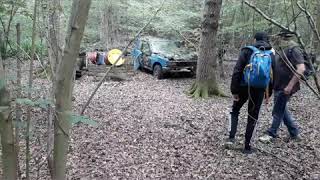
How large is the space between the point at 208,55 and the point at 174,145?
5.08 meters

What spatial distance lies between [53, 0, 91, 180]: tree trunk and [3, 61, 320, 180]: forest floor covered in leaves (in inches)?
55.7

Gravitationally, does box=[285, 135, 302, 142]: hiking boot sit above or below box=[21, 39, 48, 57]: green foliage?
below

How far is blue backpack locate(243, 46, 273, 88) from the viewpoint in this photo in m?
5.08

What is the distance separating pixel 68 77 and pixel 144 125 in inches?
219

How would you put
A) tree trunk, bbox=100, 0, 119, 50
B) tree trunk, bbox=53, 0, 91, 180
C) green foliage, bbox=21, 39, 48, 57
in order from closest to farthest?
1. tree trunk, bbox=53, 0, 91, 180
2. green foliage, bbox=21, 39, 48, 57
3. tree trunk, bbox=100, 0, 119, 50

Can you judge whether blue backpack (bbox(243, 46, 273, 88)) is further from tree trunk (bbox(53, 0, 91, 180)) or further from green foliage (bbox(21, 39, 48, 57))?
tree trunk (bbox(53, 0, 91, 180))

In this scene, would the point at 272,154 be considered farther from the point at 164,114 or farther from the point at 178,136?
the point at 164,114

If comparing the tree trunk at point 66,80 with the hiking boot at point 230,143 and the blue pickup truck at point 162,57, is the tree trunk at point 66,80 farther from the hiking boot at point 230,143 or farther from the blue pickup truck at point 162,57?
the blue pickup truck at point 162,57

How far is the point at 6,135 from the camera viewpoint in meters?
1.98

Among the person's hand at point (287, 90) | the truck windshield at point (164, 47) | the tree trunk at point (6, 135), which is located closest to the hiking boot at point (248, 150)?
the person's hand at point (287, 90)

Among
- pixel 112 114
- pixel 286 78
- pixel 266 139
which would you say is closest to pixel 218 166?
pixel 266 139

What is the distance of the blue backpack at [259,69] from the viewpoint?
5080 mm

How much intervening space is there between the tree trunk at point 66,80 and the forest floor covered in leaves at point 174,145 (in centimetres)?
142

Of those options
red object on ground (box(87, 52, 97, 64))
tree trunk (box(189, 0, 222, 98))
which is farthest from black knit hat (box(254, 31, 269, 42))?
red object on ground (box(87, 52, 97, 64))
